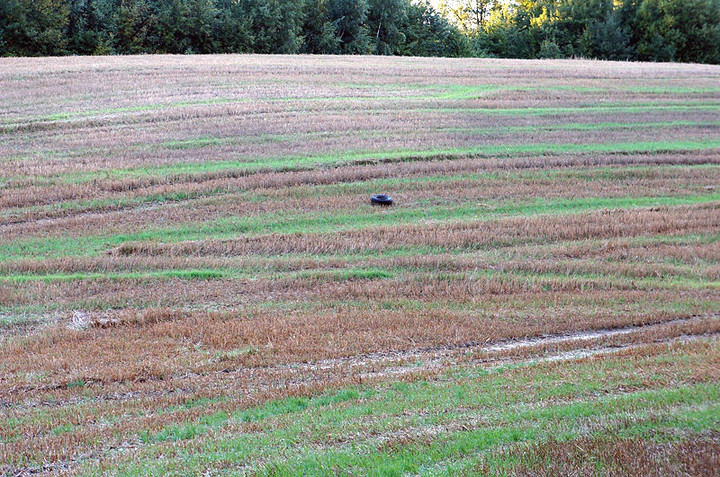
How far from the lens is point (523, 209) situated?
18578mm

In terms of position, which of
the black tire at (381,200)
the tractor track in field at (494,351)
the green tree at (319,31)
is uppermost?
the green tree at (319,31)

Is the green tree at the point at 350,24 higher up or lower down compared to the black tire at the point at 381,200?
higher up

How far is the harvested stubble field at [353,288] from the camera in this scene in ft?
23.1

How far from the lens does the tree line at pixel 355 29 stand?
55031mm

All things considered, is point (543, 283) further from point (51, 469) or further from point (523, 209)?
point (51, 469)

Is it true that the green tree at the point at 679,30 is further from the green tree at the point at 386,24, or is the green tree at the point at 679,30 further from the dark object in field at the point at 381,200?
the dark object in field at the point at 381,200

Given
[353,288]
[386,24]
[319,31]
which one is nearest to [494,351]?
[353,288]

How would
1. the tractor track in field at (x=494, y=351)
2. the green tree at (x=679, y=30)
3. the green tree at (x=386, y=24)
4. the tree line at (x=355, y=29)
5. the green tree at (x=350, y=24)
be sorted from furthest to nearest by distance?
the green tree at (x=386, y=24) < the green tree at (x=679, y=30) < the green tree at (x=350, y=24) < the tree line at (x=355, y=29) < the tractor track in field at (x=494, y=351)

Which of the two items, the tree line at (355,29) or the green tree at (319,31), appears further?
the green tree at (319,31)

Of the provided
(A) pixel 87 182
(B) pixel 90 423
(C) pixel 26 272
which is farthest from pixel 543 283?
(A) pixel 87 182

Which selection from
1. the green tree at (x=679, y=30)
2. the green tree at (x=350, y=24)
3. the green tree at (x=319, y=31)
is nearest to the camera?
the green tree at (x=319, y=31)

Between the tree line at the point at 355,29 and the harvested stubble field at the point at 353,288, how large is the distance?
1008 inches

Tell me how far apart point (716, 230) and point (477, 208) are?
5659mm

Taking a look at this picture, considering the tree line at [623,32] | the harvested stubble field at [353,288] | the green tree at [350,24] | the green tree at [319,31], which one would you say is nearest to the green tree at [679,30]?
the tree line at [623,32]
